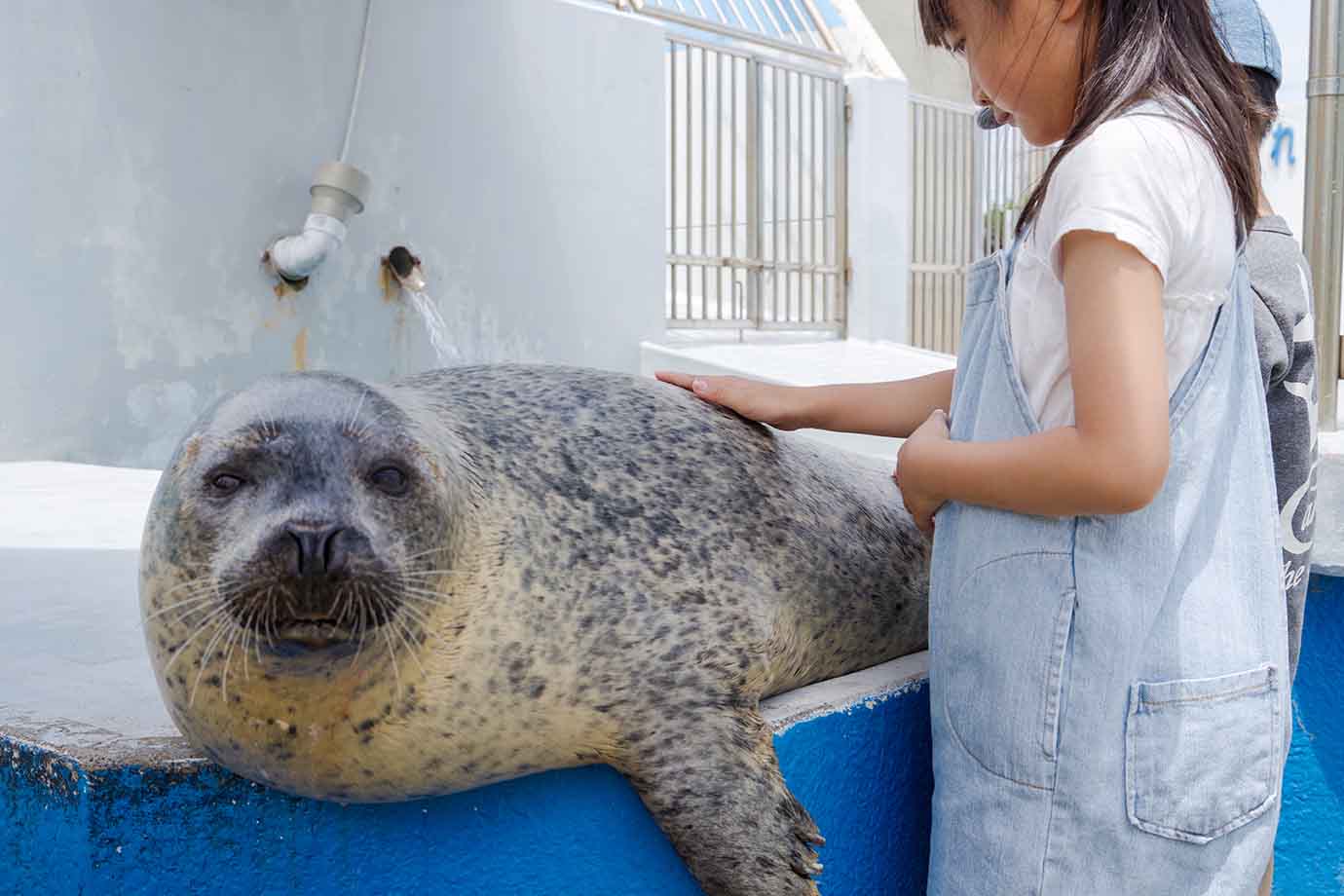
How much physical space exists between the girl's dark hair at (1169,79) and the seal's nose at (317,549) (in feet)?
2.84

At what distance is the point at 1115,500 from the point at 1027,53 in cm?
53

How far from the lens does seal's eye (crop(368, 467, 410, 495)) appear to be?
1588 mm

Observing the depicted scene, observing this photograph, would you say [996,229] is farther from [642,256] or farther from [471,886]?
[471,886]

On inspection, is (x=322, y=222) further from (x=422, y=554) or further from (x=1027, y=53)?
(x=1027, y=53)

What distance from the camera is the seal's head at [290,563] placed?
1440 millimetres

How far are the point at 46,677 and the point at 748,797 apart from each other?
1.20 metres

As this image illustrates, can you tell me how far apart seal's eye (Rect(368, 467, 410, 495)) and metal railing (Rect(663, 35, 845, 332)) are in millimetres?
7450

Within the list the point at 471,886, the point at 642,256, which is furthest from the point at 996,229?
the point at 471,886

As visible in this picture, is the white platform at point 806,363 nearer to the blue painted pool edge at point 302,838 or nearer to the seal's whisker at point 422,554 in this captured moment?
the blue painted pool edge at point 302,838

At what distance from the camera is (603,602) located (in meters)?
1.87

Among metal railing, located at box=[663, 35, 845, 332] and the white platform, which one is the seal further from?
metal railing, located at box=[663, 35, 845, 332]

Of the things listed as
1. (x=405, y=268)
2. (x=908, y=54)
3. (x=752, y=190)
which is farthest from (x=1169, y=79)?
(x=908, y=54)

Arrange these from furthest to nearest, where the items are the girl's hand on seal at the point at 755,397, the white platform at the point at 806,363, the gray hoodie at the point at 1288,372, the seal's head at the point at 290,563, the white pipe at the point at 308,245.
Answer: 1. the white platform at the point at 806,363
2. the white pipe at the point at 308,245
3. the girl's hand on seal at the point at 755,397
4. the gray hoodie at the point at 1288,372
5. the seal's head at the point at 290,563

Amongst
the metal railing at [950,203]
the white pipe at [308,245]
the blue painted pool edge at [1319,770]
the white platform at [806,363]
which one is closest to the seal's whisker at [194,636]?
the blue painted pool edge at [1319,770]
